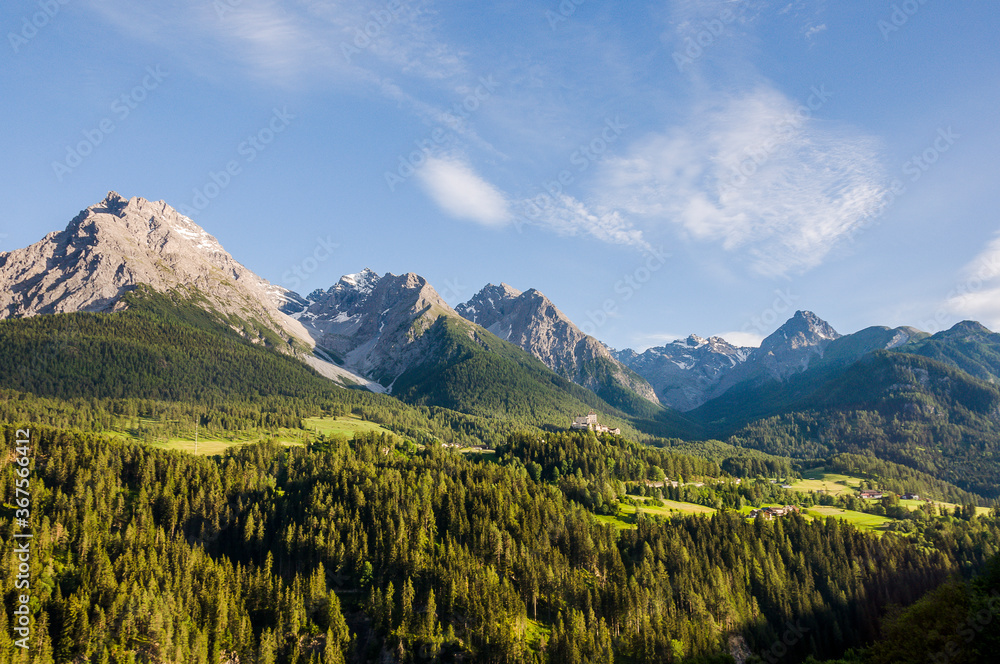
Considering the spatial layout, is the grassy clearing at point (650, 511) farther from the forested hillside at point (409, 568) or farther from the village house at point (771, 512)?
the village house at point (771, 512)

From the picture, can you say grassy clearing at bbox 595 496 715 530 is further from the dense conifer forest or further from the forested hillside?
the forested hillside

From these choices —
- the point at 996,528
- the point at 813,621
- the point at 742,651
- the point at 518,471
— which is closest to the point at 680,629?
the point at 742,651

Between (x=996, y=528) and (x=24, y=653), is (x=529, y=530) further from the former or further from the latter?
(x=996, y=528)

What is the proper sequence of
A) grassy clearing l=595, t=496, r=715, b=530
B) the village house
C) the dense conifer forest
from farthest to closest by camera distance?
the village house → grassy clearing l=595, t=496, r=715, b=530 → the dense conifer forest

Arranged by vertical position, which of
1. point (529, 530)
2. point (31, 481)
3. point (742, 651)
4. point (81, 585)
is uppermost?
point (31, 481)

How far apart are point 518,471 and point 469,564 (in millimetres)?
61708

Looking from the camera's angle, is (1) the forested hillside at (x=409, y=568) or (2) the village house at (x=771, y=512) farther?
(2) the village house at (x=771, y=512)

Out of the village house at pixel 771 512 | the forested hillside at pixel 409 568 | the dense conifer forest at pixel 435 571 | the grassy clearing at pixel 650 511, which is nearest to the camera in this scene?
the dense conifer forest at pixel 435 571

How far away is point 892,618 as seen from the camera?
11769 centimetres

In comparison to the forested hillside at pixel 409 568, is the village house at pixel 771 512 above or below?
above

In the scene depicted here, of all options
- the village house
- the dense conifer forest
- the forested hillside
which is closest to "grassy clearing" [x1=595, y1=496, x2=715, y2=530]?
the dense conifer forest

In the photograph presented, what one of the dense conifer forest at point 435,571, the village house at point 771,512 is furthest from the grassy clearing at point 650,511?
the village house at point 771,512

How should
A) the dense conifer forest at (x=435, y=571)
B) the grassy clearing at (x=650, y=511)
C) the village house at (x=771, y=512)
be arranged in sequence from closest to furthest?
the dense conifer forest at (x=435, y=571)
the grassy clearing at (x=650, y=511)
the village house at (x=771, y=512)

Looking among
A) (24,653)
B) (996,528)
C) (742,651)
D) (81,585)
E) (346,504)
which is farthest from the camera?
(996,528)
